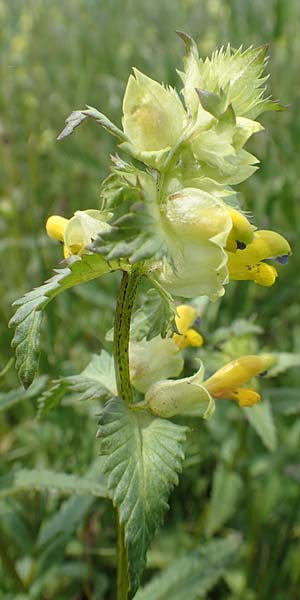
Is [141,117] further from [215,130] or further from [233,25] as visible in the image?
[233,25]

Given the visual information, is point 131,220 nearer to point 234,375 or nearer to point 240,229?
point 240,229

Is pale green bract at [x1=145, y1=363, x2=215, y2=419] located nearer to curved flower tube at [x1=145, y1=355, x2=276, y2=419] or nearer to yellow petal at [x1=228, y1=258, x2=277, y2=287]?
curved flower tube at [x1=145, y1=355, x2=276, y2=419]

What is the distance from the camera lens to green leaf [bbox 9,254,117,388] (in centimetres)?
66

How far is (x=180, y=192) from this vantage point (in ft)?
2.30

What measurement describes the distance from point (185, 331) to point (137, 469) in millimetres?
272

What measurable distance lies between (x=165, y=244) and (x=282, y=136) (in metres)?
2.41

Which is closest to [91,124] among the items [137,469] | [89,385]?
[89,385]

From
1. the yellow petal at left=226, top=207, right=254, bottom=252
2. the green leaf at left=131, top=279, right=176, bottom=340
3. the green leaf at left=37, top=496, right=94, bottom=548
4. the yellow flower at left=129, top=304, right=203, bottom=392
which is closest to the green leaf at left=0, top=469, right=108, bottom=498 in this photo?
the green leaf at left=37, top=496, right=94, bottom=548

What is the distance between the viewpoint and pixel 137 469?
710mm

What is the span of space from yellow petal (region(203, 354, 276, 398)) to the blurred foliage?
0.37 m

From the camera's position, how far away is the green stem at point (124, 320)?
727 mm

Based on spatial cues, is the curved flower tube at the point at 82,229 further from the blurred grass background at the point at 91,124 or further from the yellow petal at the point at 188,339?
the blurred grass background at the point at 91,124

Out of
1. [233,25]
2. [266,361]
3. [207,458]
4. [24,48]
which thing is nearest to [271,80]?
[233,25]

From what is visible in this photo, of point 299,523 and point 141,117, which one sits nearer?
point 141,117
